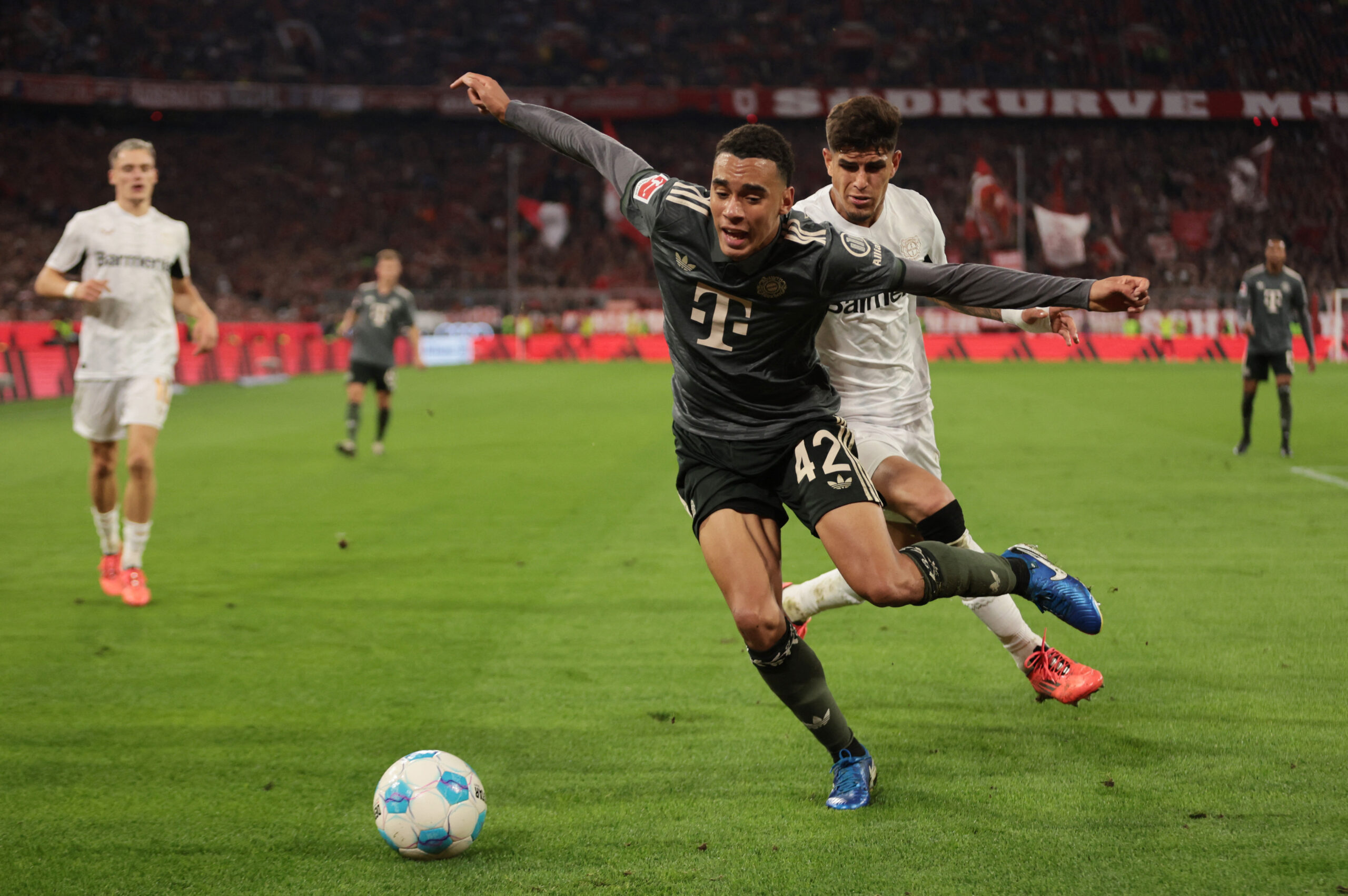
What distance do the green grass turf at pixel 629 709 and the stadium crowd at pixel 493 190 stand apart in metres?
32.3

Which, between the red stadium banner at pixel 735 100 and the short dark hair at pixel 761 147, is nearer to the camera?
the short dark hair at pixel 761 147

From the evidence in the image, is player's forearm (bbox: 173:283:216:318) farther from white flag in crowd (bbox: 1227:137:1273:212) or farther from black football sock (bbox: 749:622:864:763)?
white flag in crowd (bbox: 1227:137:1273:212)

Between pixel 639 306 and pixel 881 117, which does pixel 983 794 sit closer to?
pixel 881 117

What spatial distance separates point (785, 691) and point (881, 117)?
2098 millimetres

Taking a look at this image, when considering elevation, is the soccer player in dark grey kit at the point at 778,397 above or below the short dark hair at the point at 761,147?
below

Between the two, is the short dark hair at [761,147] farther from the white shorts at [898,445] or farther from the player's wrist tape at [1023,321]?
the white shorts at [898,445]

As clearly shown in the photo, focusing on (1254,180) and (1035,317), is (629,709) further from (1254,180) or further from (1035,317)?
(1254,180)

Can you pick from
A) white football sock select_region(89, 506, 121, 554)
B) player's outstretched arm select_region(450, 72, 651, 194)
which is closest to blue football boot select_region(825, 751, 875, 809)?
player's outstretched arm select_region(450, 72, 651, 194)

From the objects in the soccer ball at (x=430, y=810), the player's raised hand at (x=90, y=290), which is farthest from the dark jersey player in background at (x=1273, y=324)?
the soccer ball at (x=430, y=810)

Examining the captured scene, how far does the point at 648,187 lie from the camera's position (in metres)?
3.96

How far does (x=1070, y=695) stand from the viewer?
4.32 m

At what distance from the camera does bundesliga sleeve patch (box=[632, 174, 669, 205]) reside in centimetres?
393

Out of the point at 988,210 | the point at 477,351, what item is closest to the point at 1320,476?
the point at 477,351

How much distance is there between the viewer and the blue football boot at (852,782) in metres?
3.54
